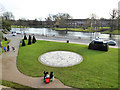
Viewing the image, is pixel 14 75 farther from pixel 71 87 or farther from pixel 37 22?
pixel 37 22

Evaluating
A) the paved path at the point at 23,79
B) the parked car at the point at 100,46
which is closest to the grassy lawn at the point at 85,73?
the paved path at the point at 23,79

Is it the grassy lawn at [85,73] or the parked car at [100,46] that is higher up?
the parked car at [100,46]

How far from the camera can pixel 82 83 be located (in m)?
10.4

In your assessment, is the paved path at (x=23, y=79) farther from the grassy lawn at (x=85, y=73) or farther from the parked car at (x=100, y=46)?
the parked car at (x=100, y=46)

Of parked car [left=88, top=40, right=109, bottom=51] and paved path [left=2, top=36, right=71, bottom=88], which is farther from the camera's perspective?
parked car [left=88, top=40, right=109, bottom=51]

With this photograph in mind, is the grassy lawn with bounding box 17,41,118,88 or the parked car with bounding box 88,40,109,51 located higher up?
the parked car with bounding box 88,40,109,51

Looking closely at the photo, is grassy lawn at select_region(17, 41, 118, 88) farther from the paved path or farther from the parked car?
the parked car

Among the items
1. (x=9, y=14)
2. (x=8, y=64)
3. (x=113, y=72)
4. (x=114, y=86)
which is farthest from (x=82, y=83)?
(x=9, y=14)

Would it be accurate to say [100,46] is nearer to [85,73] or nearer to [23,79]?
[85,73]

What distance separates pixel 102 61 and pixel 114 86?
21.4 ft

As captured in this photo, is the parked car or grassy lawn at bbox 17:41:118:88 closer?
grassy lawn at bbox 17:41:118:88

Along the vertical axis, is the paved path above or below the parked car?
below

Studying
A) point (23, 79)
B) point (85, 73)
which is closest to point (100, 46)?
point (85, 73)

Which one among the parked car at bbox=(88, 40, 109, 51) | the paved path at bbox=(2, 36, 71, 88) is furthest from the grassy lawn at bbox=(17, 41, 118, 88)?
the parked car at bbox=(88, 40, 109, 51)
